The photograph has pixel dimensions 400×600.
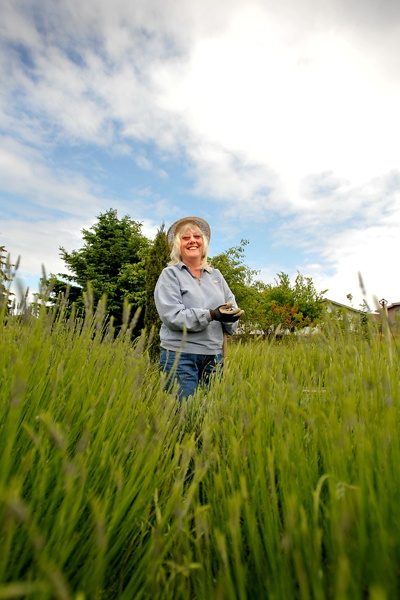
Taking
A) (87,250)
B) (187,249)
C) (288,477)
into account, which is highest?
(87,250)

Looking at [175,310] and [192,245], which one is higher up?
[192,245]

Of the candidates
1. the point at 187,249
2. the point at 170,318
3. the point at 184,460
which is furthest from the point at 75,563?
the point at 187,249

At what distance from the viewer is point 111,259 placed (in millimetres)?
30891

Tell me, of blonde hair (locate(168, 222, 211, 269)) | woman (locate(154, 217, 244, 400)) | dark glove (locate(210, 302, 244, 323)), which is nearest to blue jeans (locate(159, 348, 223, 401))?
woman (locate(154, 217, 244, 400))

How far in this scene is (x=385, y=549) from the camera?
2.70ft

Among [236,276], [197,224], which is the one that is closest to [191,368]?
[197,224]

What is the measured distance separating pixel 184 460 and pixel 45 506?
1.27 ft

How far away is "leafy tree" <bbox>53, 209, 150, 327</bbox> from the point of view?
2855 centimetres

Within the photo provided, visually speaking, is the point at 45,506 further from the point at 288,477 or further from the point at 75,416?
the point at 288,477

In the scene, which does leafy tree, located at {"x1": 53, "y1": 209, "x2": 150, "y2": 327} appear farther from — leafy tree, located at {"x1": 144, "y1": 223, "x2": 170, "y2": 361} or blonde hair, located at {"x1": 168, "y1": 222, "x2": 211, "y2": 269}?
blonde hair, located at {"x1": 168, "y1": 222, "x2": 211, "y2": 269}

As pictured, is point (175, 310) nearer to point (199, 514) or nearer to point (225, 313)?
point (225, 313)

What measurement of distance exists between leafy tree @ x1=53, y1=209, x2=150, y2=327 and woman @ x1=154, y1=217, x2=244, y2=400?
77.6 feet

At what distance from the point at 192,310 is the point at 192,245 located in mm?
816

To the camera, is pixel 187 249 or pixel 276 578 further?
pixel 187 249
